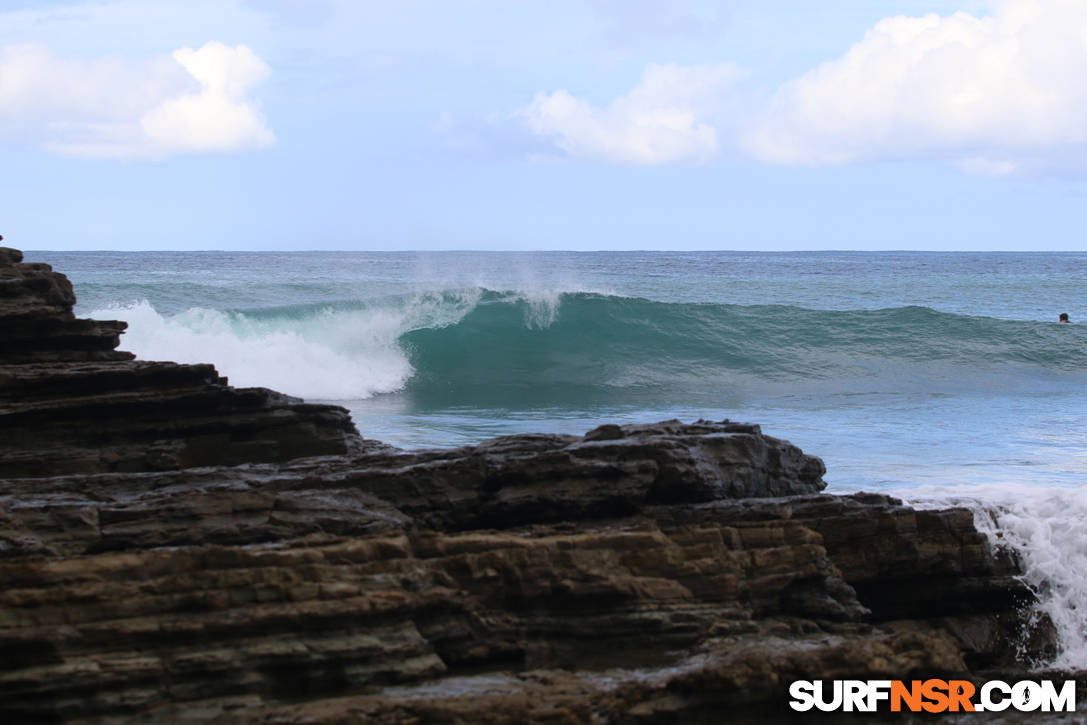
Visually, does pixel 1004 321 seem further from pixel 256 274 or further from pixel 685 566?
pixel 256 274

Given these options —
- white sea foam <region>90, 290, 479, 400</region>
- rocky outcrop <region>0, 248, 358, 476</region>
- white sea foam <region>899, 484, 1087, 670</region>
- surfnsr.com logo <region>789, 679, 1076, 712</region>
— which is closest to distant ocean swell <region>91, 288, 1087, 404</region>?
white sea foam <region>90, 290, 479, 400</region>

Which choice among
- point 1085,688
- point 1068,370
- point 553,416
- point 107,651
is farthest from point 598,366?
point 107,651

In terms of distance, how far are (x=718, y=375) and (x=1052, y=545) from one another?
1251 centimetres

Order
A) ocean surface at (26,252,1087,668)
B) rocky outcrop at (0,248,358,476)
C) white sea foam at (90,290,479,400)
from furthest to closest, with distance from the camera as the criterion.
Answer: white sea foam at (90,290,479,400)
ocean surface at (26,252,1087,668)
rocky outcrop at (0,248,358,476)

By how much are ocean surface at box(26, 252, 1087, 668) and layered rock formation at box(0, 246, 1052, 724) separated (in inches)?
60.0

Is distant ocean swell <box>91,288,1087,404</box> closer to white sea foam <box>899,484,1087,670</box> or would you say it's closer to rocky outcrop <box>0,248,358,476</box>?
white sea foam <box>899,484,1087,670</box>

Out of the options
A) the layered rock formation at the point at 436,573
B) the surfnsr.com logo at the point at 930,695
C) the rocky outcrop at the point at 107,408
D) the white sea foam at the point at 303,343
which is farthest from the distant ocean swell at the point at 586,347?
the surfnsr.com logo at the point at 930,695

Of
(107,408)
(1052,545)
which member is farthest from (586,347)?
(107,408)

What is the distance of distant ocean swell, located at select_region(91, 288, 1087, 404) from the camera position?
59.2 ft

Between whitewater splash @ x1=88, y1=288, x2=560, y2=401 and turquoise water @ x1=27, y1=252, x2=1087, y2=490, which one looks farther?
whitewater splash @ x1=88, y1=288, x2=560, y2=401

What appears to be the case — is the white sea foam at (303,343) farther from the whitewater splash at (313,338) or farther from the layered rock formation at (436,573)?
the layered rock formation at (436,573)

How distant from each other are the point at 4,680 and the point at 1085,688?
5.14 m

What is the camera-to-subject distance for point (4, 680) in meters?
4.02

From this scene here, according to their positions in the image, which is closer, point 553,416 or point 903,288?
point 553,416
